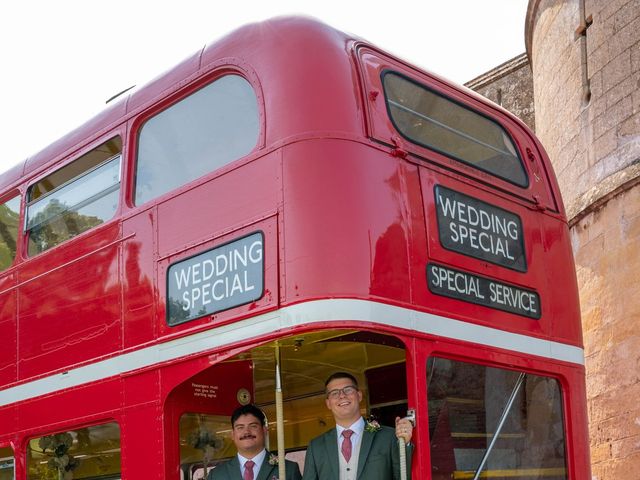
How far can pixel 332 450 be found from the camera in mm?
5461

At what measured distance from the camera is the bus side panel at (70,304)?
6.09 metres

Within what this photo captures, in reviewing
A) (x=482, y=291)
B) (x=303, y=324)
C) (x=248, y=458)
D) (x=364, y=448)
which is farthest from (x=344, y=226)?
(x=248, y=458)

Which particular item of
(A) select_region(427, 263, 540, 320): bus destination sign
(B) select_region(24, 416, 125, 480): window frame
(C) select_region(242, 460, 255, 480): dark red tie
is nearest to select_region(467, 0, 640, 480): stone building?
(A) select_region(427, 263, 540, 320): bus destination sign

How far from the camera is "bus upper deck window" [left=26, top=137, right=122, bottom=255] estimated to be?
6.46 meters

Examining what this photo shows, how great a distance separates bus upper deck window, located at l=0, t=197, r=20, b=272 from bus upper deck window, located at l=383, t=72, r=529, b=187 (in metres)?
3.33

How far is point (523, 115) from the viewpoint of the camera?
19.0 meters

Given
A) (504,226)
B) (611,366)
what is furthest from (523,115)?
(504,226)

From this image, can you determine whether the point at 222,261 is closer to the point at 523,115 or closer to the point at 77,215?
the point at 77,215

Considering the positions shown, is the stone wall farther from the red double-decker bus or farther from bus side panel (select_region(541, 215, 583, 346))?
bus side panel (select_region(541, 215, 583, 346))

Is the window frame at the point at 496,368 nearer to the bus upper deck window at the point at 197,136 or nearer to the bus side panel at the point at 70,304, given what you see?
the bus upper deck window at the point at 197,136

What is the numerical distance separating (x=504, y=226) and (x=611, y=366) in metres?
6.37

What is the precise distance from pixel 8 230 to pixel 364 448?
3716 millimetres

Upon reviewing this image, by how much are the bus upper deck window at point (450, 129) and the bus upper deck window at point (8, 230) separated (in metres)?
3.33

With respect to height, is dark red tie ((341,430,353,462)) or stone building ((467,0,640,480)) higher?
stone building ((467,0,640,480))
